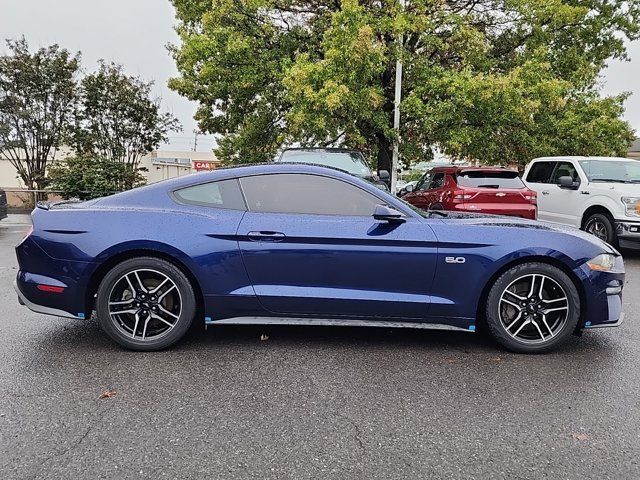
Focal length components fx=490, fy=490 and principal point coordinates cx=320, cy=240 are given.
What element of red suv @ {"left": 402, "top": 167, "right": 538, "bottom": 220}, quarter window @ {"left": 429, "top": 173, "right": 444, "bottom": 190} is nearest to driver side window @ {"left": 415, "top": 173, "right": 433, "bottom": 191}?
quarter window @ {"left": 429, "top": 173, "right": 444, "bottom": 190}

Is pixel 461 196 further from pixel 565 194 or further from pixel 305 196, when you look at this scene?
pixel 305 196

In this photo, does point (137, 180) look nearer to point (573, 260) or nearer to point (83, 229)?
point (83, 229)

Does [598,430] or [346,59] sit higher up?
[346,59]

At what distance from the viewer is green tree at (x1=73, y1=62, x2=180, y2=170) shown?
1697 centimetres

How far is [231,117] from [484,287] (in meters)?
14.7

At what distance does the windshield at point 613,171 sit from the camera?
9.14 metres

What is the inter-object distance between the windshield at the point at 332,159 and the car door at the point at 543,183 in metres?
3.80

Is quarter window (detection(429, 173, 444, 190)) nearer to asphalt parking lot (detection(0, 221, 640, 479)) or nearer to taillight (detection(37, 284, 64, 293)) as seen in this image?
asphalt parking lot (detection(0, 221, 640, 479))

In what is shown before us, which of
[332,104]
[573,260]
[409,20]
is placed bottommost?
[573,260]

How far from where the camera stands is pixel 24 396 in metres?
3.10

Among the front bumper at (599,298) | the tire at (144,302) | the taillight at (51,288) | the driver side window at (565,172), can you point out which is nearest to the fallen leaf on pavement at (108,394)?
the tire at (144,302)

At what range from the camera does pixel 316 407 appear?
299cm

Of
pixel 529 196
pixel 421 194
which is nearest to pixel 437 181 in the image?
pixel 421 194

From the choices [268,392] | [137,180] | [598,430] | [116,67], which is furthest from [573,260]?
[116,67]
